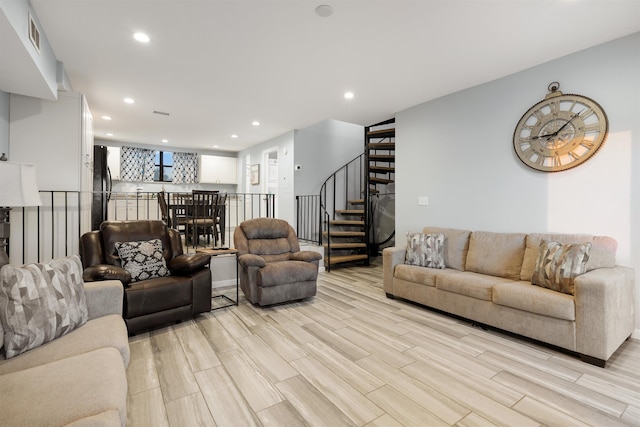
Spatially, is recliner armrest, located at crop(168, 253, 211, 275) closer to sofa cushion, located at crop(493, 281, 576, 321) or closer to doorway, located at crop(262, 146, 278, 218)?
sofa cushion, located at crop(493, 281, 576, 321)

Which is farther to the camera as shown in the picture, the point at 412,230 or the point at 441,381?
the point at 412,230

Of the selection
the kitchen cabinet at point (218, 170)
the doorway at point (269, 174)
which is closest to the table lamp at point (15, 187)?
the doorway at point (269, 174)

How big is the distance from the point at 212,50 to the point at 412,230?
11.7 feet

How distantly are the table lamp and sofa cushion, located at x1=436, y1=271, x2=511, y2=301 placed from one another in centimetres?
356

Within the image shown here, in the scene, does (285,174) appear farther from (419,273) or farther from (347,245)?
(419,273)

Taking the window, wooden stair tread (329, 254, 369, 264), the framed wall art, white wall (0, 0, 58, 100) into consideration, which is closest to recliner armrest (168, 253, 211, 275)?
white wall (0, 0, 58, 100)

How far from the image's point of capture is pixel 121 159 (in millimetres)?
7895

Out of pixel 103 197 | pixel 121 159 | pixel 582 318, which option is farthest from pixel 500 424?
pixel 121 159

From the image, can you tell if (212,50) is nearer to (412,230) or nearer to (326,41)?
(326,41)

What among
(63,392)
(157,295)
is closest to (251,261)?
(157,295)

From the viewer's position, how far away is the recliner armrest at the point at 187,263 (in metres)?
3.02

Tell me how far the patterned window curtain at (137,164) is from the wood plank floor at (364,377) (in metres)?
6.64

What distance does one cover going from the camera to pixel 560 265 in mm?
2537

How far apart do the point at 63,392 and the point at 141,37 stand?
293 centimetres
